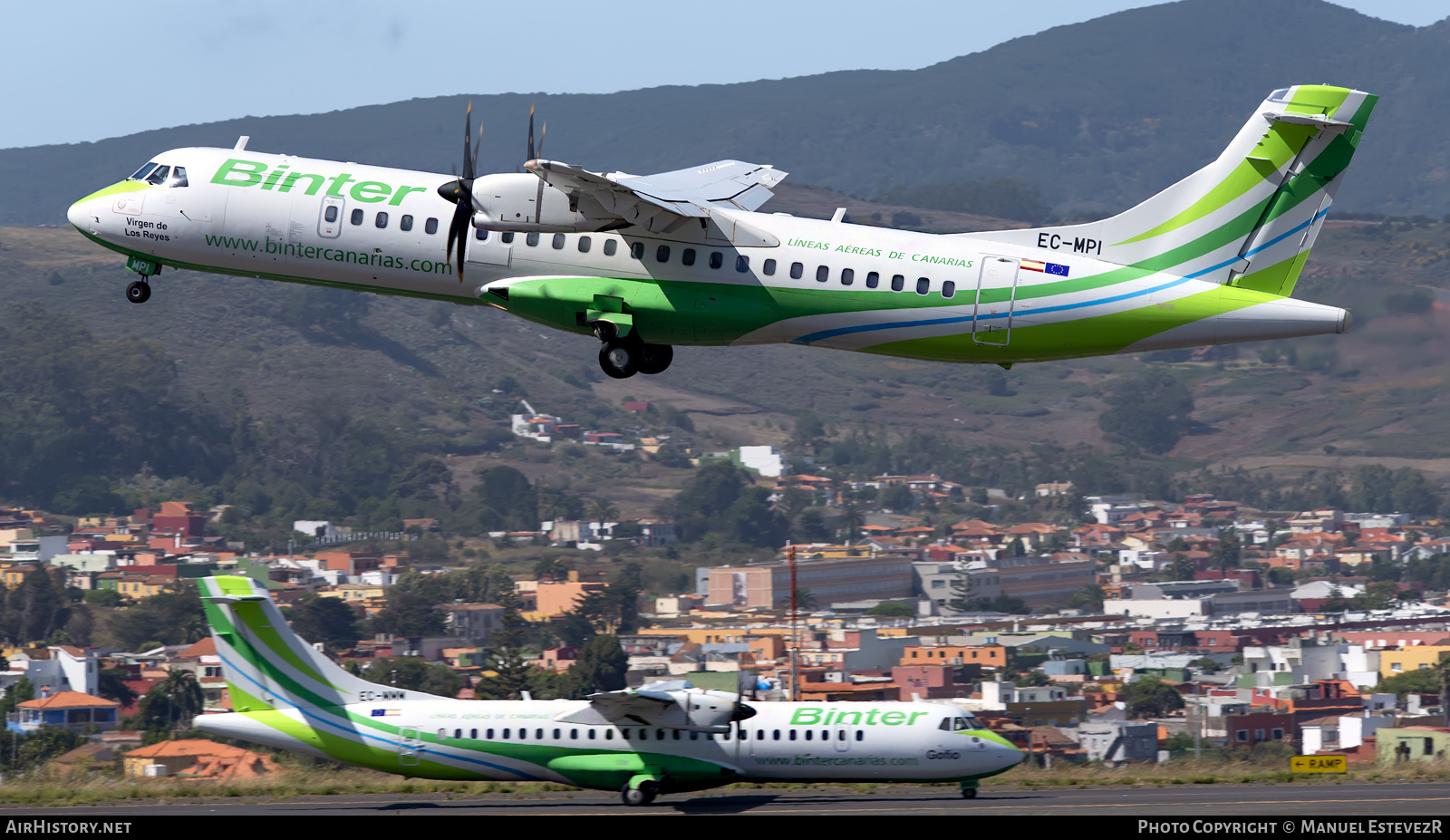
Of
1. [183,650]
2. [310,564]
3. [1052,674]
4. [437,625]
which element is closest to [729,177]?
[1052,674]

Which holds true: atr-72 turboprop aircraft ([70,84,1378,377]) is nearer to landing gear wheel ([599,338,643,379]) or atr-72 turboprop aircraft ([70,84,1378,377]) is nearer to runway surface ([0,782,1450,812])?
landing gear wheel ([599,338,643,379])

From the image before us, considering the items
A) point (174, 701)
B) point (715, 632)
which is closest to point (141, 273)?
point (174, 701)

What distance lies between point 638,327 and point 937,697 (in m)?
77.4

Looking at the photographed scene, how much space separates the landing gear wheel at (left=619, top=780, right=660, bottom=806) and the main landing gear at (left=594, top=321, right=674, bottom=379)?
49.0 feet

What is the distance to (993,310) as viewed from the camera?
1212 inches

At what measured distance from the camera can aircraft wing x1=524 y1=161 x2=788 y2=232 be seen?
2997cm

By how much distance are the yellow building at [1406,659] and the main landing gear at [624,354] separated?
322ft

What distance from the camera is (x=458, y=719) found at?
1748 inches

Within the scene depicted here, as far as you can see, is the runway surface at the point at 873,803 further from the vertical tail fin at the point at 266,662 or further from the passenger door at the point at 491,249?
the passenger door at the point at 491,249

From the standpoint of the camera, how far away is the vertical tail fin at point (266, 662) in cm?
4666

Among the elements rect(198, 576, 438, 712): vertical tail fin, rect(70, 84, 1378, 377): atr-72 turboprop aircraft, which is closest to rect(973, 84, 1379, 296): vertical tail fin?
rect(70, 84, 1378, 377): atr-72 turboprop aircraft

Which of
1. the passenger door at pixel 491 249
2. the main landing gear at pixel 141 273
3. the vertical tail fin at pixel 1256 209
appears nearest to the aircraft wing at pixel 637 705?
the passenger door at pixel 491 249

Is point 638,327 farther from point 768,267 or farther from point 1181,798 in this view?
point 1181,798
